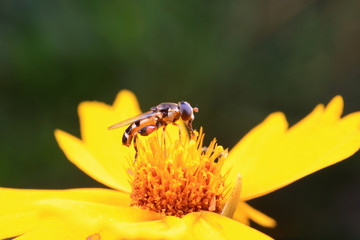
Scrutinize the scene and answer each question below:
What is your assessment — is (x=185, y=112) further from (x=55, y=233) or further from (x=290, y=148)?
(x=55, y=233)

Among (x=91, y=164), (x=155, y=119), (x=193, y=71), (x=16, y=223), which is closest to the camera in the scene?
(x=16, y=223)

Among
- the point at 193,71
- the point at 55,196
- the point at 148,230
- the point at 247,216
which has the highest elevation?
the point at 193,71

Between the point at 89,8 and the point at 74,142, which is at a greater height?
the point at 89,8

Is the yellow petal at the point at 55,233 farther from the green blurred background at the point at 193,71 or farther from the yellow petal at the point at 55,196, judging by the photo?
the green blurred background at the point at 193,71

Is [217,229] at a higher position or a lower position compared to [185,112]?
lower

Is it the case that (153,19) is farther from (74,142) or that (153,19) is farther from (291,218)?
(291,218)

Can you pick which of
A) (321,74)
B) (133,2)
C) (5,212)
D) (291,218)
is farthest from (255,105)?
(5,212)

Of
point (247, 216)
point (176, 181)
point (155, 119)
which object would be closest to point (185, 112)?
point (155, 119)

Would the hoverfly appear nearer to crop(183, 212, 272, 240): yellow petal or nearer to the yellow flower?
Result: the yellow flower

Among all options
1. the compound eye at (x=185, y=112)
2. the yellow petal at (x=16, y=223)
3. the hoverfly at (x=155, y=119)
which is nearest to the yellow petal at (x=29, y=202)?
the yellow petal at (x=16, y=223)
